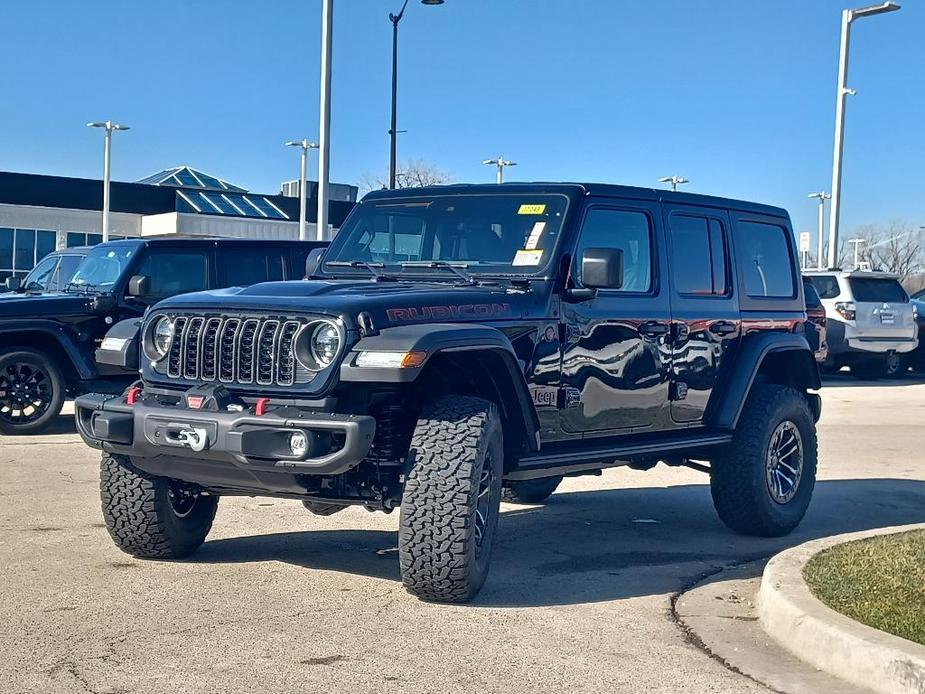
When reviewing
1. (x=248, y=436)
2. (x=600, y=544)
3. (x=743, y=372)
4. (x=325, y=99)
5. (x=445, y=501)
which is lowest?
(x=600, y=544)

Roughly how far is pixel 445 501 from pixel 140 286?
6.63 m

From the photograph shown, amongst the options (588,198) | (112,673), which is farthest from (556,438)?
(112,673)

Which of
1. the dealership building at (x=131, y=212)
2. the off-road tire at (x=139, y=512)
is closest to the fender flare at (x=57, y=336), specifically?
the off-road tire at (x=139, y=512)

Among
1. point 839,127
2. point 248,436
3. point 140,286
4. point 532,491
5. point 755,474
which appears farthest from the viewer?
point 839,127

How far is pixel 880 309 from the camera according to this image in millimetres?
19859

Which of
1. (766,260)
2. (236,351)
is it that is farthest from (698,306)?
(236,351)

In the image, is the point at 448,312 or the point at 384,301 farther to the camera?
the point at 448,312

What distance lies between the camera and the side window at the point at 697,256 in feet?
23.5

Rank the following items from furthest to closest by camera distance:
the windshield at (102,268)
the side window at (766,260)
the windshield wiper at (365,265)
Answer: the windshield at (102,268), the side window at (766,260), the windshield wiper at (365,265)

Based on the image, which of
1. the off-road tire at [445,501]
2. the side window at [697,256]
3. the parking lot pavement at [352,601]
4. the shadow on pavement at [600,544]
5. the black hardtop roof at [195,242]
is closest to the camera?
the parking lot pavement at [352,601]

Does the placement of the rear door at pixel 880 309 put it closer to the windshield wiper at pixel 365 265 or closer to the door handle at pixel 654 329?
the door handle at pixel 654 329

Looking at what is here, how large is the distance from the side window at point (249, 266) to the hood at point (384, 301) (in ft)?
19.2

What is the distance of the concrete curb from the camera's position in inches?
172

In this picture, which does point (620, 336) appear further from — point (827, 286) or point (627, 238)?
point (827, 286)
